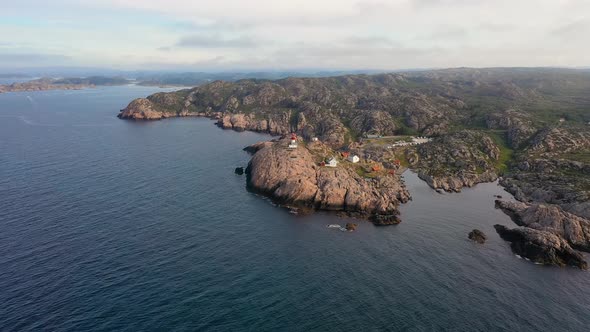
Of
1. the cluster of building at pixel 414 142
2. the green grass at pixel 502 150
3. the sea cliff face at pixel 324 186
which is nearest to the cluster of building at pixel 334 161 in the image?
the sea cliff face at pixel 324 186

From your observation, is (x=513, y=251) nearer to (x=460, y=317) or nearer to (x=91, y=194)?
(x=460, y=317)

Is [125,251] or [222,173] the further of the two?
[222,173]

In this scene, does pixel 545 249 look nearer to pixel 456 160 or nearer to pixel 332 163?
pixel 332 163

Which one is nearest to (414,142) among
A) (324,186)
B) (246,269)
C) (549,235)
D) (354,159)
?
(354,159)

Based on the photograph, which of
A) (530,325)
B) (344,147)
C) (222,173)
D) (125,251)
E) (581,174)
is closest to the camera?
(530,325)

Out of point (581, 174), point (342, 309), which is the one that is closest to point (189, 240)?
point (342, 309)

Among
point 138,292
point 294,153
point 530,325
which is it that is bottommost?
point 530,325

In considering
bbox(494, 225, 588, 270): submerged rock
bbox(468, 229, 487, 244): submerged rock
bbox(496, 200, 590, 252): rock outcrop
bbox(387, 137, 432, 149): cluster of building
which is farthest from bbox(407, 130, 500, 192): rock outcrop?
bbox(494, 225, 588, 270): submerged rock
